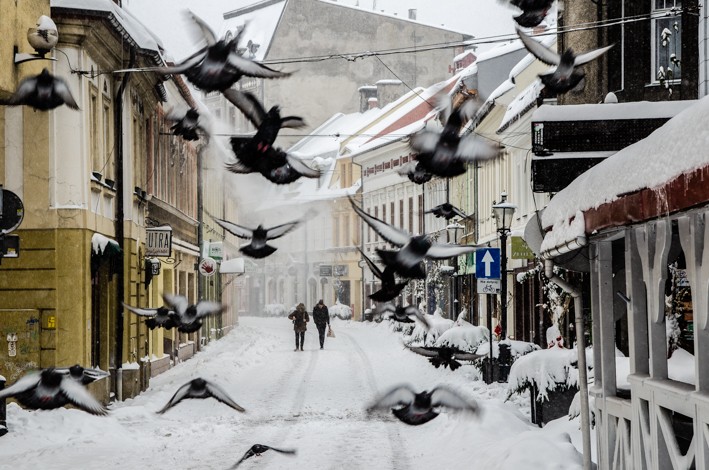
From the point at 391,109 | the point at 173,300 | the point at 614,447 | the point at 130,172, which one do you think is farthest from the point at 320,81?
the point at 614,447

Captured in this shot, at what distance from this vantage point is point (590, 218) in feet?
21.3

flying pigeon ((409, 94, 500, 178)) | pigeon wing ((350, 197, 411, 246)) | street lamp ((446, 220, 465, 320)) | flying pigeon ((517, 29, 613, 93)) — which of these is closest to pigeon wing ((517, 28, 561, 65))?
flying pigeon ((517, 29, 613, 93))

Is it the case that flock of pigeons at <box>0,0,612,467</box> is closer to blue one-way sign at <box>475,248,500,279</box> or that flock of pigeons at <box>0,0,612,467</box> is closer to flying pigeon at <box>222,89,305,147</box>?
flying pigeon at <box>222,89,305,147</box>

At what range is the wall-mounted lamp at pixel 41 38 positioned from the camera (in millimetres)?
14853

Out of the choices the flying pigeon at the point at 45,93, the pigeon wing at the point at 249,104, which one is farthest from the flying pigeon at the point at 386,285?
the flying pigeon at the point at 45,93

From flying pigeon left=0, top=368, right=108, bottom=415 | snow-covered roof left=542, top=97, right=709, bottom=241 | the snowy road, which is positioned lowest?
the snowy road

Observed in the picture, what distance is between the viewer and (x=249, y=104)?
730 centimetres

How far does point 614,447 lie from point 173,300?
228 inches

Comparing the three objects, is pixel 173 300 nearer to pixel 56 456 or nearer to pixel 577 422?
pixel 56 456

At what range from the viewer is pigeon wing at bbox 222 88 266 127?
709cm

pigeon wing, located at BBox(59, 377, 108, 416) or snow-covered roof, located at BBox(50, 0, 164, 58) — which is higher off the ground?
snow-covered roof, located at BBox(50, 0, 164, 58)

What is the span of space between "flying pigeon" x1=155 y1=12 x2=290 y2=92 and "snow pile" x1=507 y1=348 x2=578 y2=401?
726cm

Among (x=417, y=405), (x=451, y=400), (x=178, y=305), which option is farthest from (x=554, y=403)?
(x=178, y=305)

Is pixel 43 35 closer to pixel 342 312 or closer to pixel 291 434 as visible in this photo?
pixel 291 434
